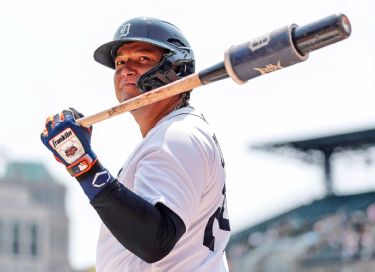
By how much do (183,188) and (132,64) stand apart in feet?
2.69

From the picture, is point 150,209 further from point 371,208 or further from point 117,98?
point 371,208

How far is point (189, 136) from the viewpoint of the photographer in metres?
3.96

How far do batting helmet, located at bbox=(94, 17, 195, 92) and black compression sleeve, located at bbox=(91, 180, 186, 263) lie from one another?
2.37 ft

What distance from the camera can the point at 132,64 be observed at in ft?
14.6

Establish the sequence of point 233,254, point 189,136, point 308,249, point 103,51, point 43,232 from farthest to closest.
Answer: point 43,232
point 233,254
point 308,249
point 103,51
point 189,136

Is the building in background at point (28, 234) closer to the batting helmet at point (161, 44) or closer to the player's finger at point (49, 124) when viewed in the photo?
the batting helmet at point (161, 44)

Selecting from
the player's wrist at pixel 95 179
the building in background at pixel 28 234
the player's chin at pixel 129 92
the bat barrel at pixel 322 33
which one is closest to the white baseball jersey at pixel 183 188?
the player's wrist at pixel 95 179

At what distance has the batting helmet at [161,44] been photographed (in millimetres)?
4367

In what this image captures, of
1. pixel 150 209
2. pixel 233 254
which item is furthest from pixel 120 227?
pixel 233 254

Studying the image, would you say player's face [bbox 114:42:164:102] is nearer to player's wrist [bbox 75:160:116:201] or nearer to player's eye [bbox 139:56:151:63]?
player's eye [bbox 139:56:151:63]

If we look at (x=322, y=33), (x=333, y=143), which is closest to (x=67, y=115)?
(x=322, y=33)

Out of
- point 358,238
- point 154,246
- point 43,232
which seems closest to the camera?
point 154,246

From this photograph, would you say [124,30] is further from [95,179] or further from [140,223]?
[140,223]

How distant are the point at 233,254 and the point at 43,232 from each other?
67.1 meters
